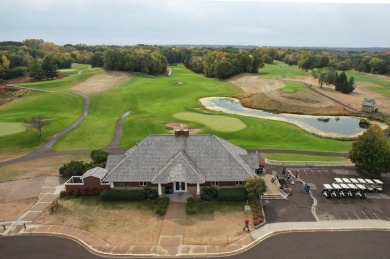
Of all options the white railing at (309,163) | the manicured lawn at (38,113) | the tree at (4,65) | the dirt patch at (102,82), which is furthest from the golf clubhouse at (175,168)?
the tree at (4,65)

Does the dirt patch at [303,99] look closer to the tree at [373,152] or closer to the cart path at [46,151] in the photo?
the tree at [373,152]

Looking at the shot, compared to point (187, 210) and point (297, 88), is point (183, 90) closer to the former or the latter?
point (297, 88)

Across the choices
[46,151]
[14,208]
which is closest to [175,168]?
[14,208]

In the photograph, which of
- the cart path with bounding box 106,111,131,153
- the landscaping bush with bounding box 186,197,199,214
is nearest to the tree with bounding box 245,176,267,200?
the landscaping bush with bounding box 186,197,199,214

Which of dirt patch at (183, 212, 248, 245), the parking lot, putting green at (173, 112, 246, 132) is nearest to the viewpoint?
dirt patch at (183, 212, 248, 245)

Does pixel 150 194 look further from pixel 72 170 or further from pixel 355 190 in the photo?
pixel 355 190

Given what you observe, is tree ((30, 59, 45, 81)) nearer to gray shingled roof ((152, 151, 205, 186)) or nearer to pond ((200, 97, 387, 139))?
pond ((200, 97, 387, 139))

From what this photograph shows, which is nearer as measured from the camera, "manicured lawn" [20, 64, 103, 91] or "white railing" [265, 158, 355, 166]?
"white railing" [265, 158, 355, 166]
